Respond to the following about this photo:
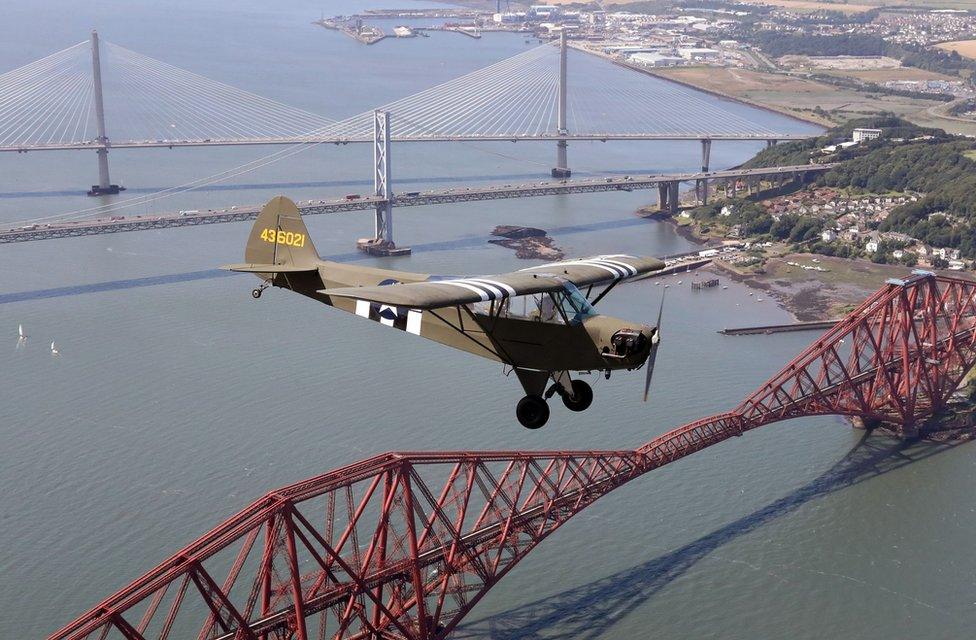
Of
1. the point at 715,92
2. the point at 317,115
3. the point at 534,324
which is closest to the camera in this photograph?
the point at 534,324

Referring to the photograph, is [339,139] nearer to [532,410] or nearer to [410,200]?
[410,200]

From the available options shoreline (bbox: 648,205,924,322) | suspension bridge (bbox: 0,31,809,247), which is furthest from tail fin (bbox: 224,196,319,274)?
suspension bridge (bbox: 0,31,809,247)

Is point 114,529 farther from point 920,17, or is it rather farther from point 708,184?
point 920,17

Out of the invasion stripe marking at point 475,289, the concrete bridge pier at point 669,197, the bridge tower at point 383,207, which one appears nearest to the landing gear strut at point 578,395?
the invasion stripe marking at point 475,289

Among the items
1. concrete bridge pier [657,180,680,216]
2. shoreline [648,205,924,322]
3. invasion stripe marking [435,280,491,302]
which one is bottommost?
shoreline [648,205,924,322]

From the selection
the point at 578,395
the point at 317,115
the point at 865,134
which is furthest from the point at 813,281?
the point at 578,395

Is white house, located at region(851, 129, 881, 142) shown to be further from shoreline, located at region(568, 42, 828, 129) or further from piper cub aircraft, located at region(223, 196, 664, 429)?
piper cub aircraft, located at region(223, 196, 664, 429)
